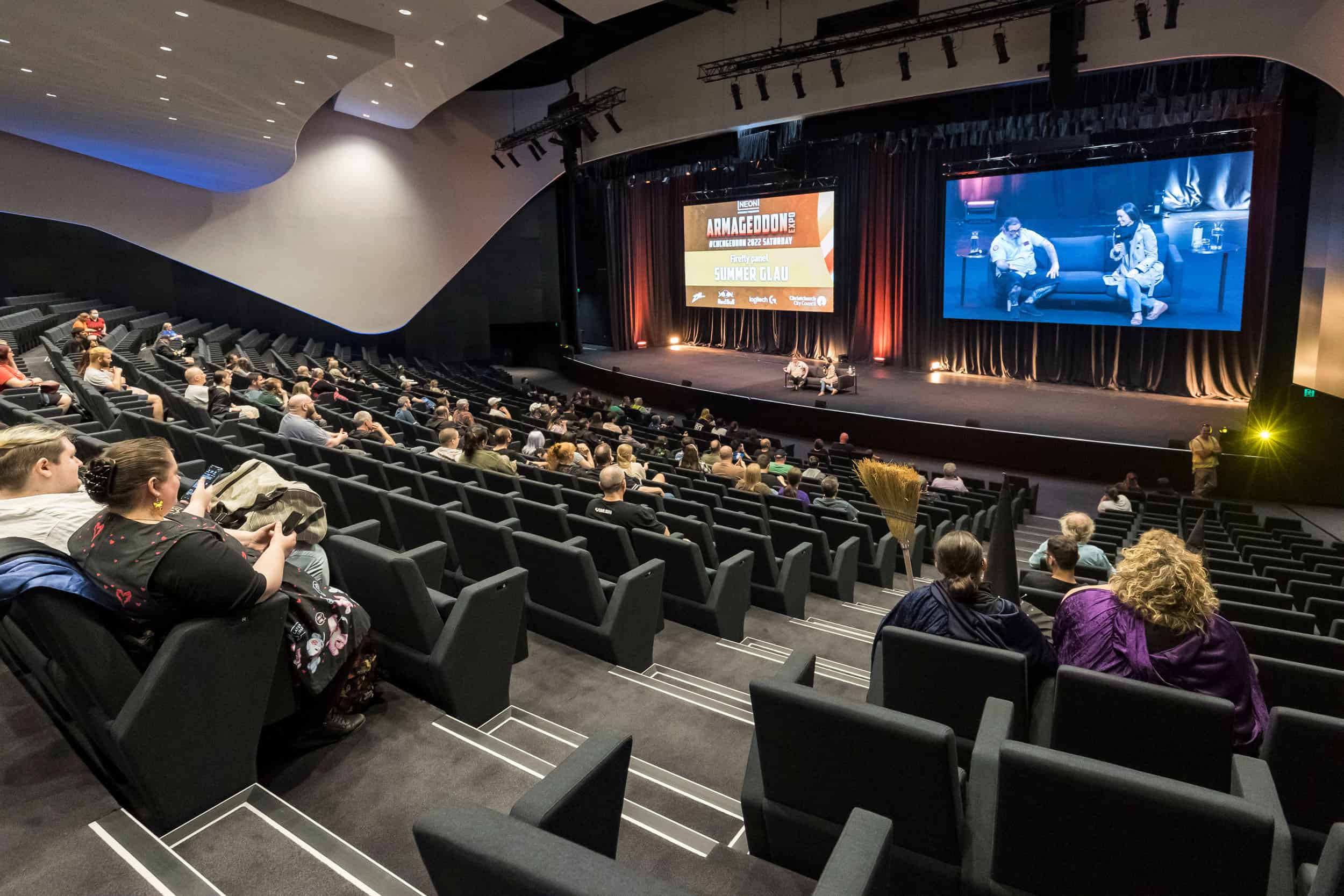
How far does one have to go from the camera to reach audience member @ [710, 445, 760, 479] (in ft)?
27.9

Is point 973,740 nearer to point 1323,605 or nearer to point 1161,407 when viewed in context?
point 1323,605

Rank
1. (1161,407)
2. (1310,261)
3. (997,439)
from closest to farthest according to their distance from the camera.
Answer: (1310,261)
(997,439)
(1161,407)

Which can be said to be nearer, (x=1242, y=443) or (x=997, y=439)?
(x=1242, y=443)

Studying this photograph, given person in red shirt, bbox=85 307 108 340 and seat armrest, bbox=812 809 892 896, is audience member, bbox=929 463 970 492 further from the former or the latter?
person in red shirt, bbox=85 307 108 340

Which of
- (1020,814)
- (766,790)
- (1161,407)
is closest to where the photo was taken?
(1020,814)

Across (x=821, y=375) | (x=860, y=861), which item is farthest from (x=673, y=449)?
(x=860, y=861)

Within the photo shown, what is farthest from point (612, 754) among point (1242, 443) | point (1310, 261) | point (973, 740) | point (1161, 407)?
point (1161, 407)

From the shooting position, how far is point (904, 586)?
6316 mm

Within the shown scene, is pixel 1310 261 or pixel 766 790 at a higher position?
pixel 1310 261

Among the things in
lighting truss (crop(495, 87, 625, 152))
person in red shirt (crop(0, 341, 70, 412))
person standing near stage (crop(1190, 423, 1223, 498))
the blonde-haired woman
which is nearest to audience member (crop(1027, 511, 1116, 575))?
the blonde-haired woman

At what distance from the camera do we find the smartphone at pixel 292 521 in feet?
7.73

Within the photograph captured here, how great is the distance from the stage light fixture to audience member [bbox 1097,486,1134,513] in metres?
6.90

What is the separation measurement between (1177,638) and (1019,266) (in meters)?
15.0

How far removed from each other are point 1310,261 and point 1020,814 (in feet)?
42.7
